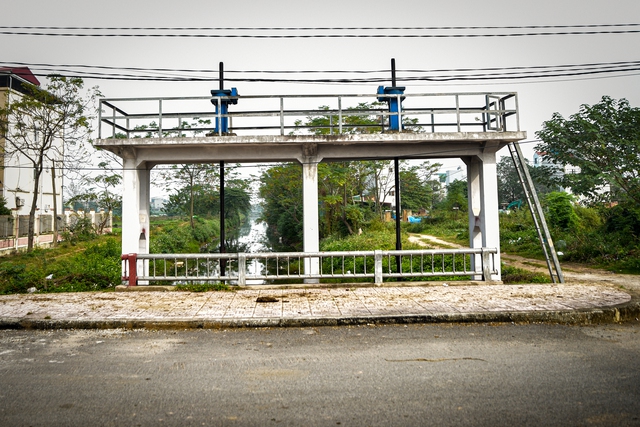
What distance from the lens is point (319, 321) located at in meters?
7.48

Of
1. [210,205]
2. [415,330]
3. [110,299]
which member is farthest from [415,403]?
[210,205]

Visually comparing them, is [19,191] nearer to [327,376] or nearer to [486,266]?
[486,266]

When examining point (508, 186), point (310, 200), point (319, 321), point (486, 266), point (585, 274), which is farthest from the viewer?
point (508, 186)

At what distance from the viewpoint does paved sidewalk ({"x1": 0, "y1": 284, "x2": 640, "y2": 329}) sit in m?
7.50

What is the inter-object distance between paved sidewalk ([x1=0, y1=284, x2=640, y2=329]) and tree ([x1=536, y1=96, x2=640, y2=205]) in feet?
49.6

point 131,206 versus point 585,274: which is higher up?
point 131,206

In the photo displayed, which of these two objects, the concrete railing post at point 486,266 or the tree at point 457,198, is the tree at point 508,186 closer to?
Result: the tree at point 457,198

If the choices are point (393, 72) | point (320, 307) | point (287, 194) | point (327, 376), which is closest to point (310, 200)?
point (320, 307)

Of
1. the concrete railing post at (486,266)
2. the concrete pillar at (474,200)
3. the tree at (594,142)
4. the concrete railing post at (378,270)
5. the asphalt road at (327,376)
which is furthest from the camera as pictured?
the tree at (594,142)

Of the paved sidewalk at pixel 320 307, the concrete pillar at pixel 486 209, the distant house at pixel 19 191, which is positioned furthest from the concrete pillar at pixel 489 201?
the distant house at pixel 19 191

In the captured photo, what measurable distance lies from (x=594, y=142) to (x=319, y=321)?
77.6 ft

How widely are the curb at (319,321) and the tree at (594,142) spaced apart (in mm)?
16514

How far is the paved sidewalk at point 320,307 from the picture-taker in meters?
7.50

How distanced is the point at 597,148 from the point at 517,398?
24.5 m
